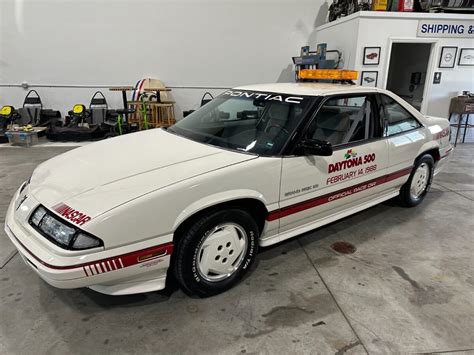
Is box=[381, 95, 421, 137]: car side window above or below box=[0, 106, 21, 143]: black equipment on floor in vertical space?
above

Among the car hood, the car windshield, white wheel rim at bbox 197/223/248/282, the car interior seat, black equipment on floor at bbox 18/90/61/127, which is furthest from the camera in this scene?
black equipment on floor at bbox 18/90/61/127

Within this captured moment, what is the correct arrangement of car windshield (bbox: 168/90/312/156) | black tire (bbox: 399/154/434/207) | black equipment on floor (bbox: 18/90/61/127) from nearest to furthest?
car windshield (bbox: 168/90/312/156), black tire (bbox: 399/154/434/207), black equipment on floor (bbox: 18/90/61/127)

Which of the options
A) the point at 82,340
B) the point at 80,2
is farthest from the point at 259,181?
the point at 80,2

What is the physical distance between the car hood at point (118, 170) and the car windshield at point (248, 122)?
5.8 inches

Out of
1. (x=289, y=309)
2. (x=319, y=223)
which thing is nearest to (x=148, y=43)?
(x=319, y=223)

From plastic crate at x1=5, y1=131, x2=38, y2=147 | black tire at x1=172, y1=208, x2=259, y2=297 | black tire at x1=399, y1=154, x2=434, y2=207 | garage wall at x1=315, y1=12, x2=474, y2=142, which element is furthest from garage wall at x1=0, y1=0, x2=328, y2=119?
black tire at x1=172, y1=208, x2=259, y2=297

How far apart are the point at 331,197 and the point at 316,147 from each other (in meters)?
0.58

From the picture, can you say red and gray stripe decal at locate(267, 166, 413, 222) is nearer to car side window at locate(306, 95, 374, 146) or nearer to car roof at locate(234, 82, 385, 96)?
car side window at locate(306, 95, 374, 146)

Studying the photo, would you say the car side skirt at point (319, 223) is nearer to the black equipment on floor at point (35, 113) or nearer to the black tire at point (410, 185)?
the black tire at point (410, 185)

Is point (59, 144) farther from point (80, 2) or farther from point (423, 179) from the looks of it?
point (423, 179)

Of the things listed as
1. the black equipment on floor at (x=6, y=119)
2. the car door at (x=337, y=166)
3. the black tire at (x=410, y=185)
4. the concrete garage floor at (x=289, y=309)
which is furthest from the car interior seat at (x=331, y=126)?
the black equipment on floor at (x=6, y=119)

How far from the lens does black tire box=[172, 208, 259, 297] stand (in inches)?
77.9

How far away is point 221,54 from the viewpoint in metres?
8.44

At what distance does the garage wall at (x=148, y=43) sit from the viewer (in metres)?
7.91
